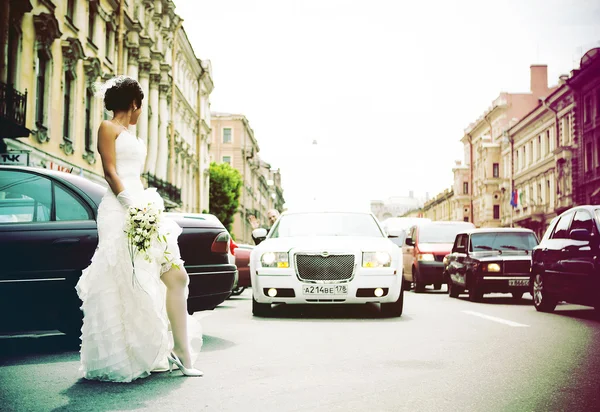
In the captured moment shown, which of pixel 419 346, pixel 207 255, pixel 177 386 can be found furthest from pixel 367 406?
pixel 207 255

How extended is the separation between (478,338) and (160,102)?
38.4 metres

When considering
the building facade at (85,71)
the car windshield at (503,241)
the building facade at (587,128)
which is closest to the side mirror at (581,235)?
the car windshield at (503,241)

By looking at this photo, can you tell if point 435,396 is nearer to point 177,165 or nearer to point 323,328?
point 323,328

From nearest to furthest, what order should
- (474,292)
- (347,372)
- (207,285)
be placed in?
(347,372) < (207,285) < (474,292)

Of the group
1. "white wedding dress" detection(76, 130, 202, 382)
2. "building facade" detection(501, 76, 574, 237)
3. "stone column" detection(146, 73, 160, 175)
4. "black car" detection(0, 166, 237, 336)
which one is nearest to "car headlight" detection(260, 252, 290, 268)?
"black car" detection(0, 166, 237, 336)

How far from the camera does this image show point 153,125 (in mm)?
42906

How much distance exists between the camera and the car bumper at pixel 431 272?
20281mm

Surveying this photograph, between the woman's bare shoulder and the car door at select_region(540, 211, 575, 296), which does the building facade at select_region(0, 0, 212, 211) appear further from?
the woman's bare shoulder

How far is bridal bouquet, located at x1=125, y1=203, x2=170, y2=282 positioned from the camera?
5.52 metres

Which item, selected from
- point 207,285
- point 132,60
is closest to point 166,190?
point 132,60

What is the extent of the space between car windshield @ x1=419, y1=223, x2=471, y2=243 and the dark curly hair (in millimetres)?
16177

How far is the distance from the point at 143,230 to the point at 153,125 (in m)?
38.3

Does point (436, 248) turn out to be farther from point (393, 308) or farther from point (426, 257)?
point (393, 308)

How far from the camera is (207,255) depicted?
8047mm
